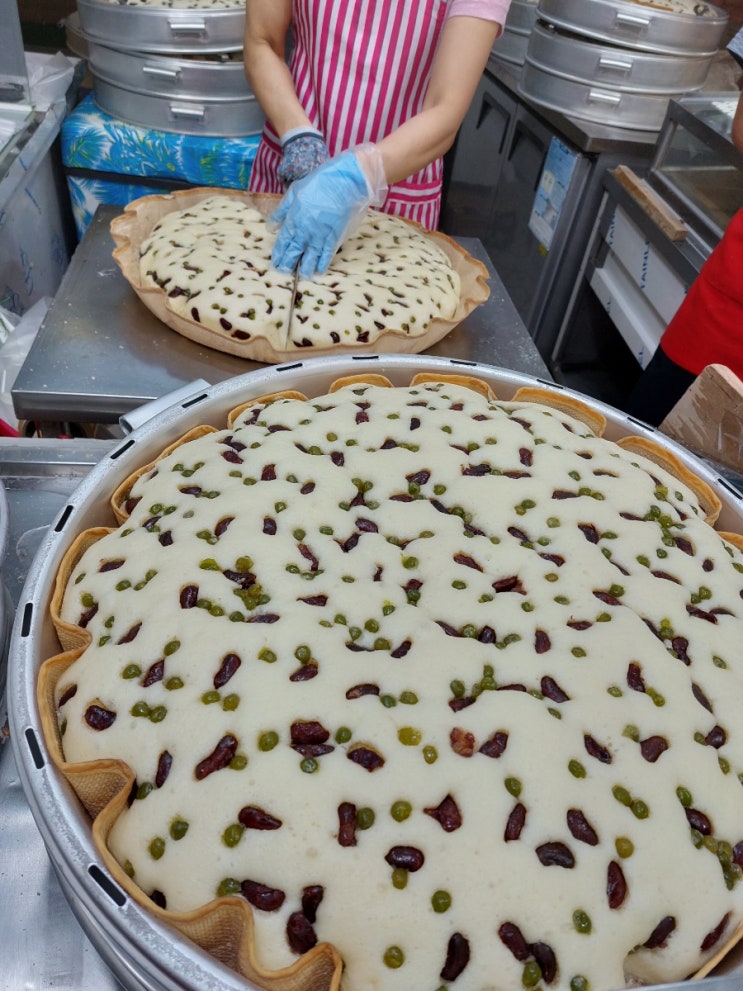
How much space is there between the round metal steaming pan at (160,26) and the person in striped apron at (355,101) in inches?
32.0

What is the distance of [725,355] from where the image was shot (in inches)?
101

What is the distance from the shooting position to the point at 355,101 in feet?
8.85

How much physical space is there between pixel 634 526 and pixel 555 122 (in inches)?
132

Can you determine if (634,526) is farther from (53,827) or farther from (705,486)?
(53,827)

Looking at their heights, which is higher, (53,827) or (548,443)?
(548,443)

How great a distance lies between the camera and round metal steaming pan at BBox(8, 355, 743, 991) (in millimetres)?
734

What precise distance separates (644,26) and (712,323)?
→ 1.82 m

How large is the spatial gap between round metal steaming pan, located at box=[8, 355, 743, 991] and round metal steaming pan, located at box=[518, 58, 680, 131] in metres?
2.82

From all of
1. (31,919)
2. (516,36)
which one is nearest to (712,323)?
(31,919)

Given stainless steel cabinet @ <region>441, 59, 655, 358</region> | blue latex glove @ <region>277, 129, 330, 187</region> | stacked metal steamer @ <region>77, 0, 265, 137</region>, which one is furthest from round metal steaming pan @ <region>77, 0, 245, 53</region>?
stainless steel cabinet @ <region>441, 59, 655, 358</region>

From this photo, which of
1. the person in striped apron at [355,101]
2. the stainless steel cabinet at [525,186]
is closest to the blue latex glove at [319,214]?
the person in striped apron at [355,101]

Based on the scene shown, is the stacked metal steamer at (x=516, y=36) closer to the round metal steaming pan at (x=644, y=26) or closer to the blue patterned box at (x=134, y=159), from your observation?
the round metal steaming pan at (x=644, y=26)

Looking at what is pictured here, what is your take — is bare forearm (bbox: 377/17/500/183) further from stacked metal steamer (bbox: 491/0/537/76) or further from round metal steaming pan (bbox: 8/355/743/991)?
stacked metal steamer (bbox: 491/0/537/76)

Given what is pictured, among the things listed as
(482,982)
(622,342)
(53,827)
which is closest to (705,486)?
(482,982)
